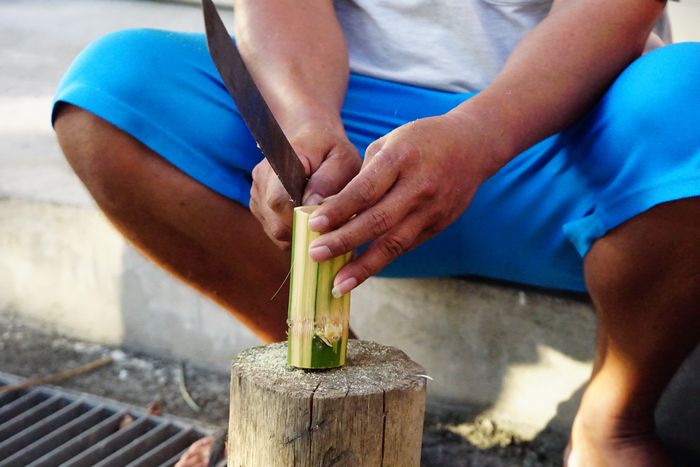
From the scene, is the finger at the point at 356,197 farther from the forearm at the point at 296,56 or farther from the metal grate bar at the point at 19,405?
the metal grate bar at the point at 19,405

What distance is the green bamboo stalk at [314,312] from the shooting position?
1344 millimetres

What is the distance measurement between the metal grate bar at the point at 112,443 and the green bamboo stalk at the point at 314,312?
3.15 ft

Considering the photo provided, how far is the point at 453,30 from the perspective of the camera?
1.89 meters

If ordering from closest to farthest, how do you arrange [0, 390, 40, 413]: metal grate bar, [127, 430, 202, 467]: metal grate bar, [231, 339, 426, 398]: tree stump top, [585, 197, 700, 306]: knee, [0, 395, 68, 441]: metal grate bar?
1. [231, 339, 426, 398]: tree stump top
2. [585, 197, 700, 306]: knee
3. [127, 430, 202, 467]: metal grate bar
4. [0, 395, 68, 441]: metal grate bar
5. [0, 390, 40, 413]: metal grate bar

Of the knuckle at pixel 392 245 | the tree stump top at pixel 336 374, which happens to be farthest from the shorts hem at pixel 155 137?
the knuckle at pixel 392 245

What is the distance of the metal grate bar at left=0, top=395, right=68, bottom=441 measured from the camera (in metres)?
2.29

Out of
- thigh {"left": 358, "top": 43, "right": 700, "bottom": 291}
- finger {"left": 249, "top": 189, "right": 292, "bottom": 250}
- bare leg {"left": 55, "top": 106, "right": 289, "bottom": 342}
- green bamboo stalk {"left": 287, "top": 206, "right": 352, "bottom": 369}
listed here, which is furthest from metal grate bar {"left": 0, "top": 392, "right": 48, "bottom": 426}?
green bamboo stalk {"left": 287, "top": 206, "right": 352, "bottom": 369}

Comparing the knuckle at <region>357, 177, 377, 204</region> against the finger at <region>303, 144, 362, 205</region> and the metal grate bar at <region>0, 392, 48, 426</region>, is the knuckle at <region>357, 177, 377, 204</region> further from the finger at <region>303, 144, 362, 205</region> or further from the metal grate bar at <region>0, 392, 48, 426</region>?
the metal grate bar at <region>0, 392, 48, 426</region>

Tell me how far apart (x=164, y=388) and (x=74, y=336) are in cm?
42

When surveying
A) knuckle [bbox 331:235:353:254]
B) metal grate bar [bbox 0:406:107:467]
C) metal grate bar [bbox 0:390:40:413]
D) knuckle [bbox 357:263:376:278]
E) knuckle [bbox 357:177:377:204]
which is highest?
knuckle [bbox 357:177:377:204]

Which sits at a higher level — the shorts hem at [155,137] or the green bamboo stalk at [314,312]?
the shorts hem at [155,137]

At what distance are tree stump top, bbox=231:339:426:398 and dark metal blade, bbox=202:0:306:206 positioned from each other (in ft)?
0.90

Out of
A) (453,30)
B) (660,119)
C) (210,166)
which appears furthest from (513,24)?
(210,166)

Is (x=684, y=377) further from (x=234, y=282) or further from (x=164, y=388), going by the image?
(x=164, y=388)
